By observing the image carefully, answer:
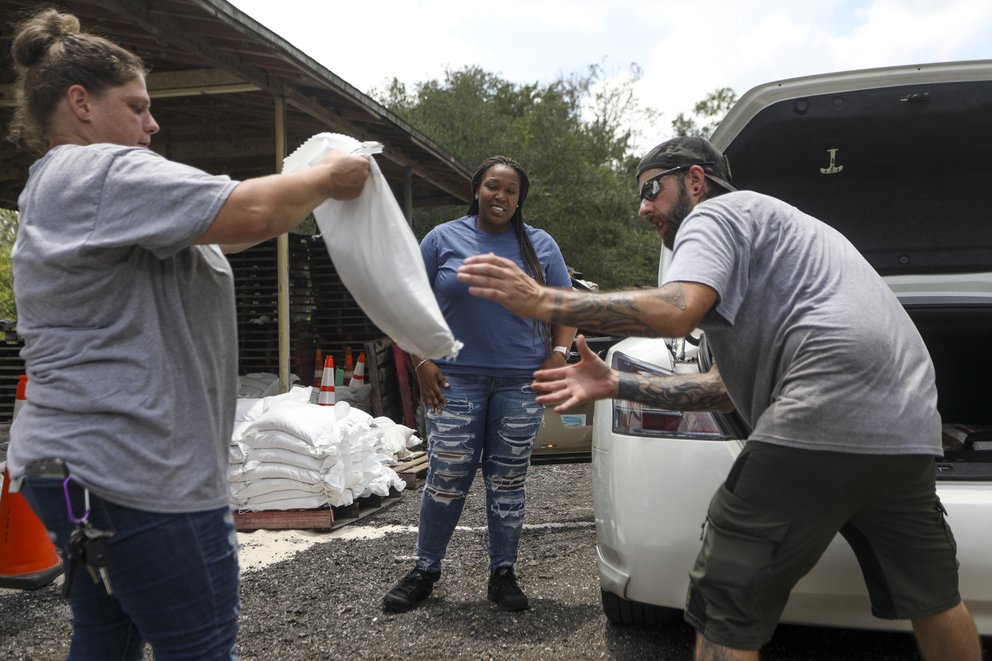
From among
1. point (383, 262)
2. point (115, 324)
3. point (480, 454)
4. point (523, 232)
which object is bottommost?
point (480, 454)

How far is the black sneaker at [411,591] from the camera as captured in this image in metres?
3.74

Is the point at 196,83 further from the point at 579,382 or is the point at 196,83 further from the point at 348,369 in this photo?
the point at 579,382

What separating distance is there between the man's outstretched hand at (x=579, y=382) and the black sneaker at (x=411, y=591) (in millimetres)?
1731

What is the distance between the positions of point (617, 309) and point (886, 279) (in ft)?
6.79

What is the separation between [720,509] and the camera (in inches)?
89.1

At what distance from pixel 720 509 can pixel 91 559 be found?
1.50 meters

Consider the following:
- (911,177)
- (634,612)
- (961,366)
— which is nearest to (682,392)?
(634,612)

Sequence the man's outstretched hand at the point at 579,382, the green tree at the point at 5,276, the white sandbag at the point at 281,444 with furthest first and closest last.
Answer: the green tree at the point at 5,276 < the white sandbag at the point at 281,444 < the man's outstretched hand at the point at 579,382

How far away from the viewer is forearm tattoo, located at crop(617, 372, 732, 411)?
8.56ft

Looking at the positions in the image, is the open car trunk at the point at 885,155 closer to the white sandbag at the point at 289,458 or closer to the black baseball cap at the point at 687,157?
the black baseball cap at the point at 687,157

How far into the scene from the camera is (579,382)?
2.38 meters

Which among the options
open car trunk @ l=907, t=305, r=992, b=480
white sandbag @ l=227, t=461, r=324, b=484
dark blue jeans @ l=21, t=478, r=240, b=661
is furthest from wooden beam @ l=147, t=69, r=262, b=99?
dark blue jeans @ l=21, t=478, r=240, b=661

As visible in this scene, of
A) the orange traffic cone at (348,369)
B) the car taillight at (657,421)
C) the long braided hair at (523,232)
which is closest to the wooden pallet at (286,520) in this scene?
the long braided hair at (523,232)

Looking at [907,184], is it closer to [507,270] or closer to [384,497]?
[507,270]
